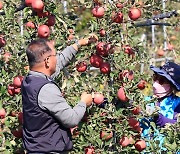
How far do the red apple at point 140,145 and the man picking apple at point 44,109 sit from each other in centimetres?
50

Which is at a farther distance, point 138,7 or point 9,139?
point 9,139

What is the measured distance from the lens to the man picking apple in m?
2.62

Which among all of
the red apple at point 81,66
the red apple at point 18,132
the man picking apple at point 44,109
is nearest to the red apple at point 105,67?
the red apple at point 81,66

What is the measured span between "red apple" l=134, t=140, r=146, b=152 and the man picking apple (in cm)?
50

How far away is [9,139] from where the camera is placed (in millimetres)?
3414

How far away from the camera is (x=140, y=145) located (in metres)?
3.06

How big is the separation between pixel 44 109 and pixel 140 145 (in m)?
0.71

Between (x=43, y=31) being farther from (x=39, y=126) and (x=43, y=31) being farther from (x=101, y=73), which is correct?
(x=39, y=126)

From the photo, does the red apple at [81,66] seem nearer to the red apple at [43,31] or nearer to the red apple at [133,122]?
the red apple at [43,31]

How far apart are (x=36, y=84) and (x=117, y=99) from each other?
2.03 ft

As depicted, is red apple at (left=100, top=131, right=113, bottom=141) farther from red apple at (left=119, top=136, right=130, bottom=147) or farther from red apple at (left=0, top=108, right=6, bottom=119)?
red apple at (left=0, top=108, right=6, bottom=119)

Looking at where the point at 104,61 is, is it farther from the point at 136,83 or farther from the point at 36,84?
the point at 36,84

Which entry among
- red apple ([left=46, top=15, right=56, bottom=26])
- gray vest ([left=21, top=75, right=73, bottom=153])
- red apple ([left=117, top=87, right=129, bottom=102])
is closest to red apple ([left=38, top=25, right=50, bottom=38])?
red apple ([left=46, top=15, right=56, bottom=26])

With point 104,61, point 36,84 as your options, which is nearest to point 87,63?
point 104,61
